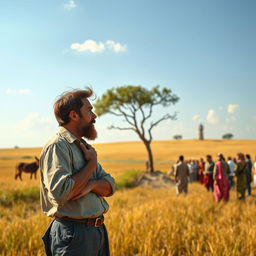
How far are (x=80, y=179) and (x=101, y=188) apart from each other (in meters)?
0.29

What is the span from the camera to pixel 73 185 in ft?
7.20

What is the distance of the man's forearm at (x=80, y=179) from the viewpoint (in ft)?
7.36

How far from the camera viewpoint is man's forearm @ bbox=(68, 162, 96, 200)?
2244 millimetres

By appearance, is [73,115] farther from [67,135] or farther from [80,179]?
[80,179]

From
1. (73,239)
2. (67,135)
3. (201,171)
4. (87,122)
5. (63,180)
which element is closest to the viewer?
(63,180)

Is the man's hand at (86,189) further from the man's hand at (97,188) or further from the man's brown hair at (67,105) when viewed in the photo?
the man's brown hair at (67,105)

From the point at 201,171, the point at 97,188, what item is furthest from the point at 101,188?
the point at 201,171

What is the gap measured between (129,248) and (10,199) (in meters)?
8.41

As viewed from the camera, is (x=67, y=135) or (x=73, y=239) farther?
(x=67, y=135)

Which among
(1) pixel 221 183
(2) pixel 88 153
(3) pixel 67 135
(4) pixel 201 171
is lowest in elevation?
(4) pixel 201 171

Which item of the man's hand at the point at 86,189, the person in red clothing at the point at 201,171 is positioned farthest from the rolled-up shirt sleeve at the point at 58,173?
the person in red clothing at the point at 201,171

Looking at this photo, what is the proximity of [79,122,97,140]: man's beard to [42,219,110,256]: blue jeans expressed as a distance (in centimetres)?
69

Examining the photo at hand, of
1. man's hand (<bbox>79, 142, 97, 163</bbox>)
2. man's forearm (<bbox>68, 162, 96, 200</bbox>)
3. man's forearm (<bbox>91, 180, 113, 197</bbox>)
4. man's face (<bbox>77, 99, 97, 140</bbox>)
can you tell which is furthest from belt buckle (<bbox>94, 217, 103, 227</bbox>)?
man's face (<bbox>77, 99, 97, 140</bbox>)

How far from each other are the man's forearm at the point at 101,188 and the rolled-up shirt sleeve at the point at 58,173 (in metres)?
0.27
